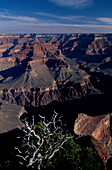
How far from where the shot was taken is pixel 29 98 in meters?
74.5

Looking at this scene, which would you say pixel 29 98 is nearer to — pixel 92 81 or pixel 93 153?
pixel 92 81

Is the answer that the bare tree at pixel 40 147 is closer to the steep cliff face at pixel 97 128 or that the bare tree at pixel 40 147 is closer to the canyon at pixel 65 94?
the canyon at pixel 65 94

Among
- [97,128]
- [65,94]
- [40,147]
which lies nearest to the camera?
[40,147]

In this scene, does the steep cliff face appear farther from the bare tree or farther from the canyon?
the bare tree

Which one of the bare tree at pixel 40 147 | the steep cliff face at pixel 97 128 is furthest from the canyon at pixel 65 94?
the bare tree at pixel 40 147

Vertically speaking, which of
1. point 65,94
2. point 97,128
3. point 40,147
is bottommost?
point 65,94

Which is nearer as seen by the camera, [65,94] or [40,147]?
[40,147]

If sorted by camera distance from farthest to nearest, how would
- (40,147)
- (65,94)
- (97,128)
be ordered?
(65,94), (97,128), (40,147)

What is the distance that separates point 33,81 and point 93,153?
238ft

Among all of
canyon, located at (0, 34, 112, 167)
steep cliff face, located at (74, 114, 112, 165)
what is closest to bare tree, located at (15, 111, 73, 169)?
canyon, located at (0, 34, 112, 167)

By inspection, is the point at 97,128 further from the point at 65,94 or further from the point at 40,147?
the point at 65,94

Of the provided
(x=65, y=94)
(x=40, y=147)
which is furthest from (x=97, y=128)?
(x=65, y=94)

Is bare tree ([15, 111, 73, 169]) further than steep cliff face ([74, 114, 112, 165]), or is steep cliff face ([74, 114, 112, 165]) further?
steep cliff face ([74, 114, 112, 165])

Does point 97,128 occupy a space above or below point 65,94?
above
